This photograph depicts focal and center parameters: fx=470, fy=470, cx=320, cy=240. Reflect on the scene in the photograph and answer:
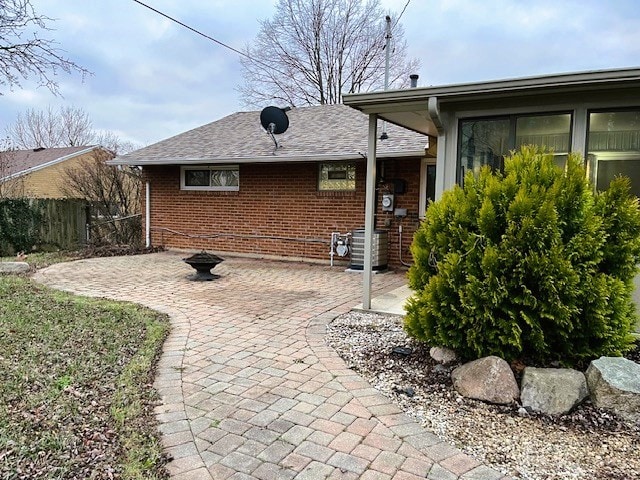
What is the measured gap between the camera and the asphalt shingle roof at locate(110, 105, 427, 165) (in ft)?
30.1

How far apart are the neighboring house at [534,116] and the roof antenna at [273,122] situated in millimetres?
5596

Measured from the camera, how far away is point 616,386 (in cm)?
294

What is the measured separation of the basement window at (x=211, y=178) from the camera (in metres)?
11.1

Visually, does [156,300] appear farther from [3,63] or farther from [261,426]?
[3,63]

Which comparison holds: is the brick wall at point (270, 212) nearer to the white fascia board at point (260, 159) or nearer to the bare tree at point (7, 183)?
the white fascia board at point (260, 159)

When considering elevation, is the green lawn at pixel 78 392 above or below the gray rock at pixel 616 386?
below

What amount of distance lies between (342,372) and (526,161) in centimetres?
215

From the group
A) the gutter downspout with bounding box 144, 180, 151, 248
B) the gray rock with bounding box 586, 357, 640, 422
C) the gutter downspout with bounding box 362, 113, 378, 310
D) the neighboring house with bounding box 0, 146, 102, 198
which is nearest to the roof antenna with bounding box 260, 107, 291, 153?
the gutter downspout with bounding box 144, 180, 151, 248

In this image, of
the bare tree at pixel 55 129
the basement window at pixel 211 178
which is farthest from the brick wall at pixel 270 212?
the bare tree at pixel 55 129

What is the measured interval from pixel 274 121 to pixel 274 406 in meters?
8.32

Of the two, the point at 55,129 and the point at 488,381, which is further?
the point at 55,129

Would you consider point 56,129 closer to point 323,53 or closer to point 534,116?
point 323,53

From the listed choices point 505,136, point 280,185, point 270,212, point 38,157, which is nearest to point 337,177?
point 280,185

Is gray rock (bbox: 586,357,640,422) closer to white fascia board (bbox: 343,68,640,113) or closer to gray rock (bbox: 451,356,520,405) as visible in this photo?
gray rock (bbox: 451,356,520,405)
